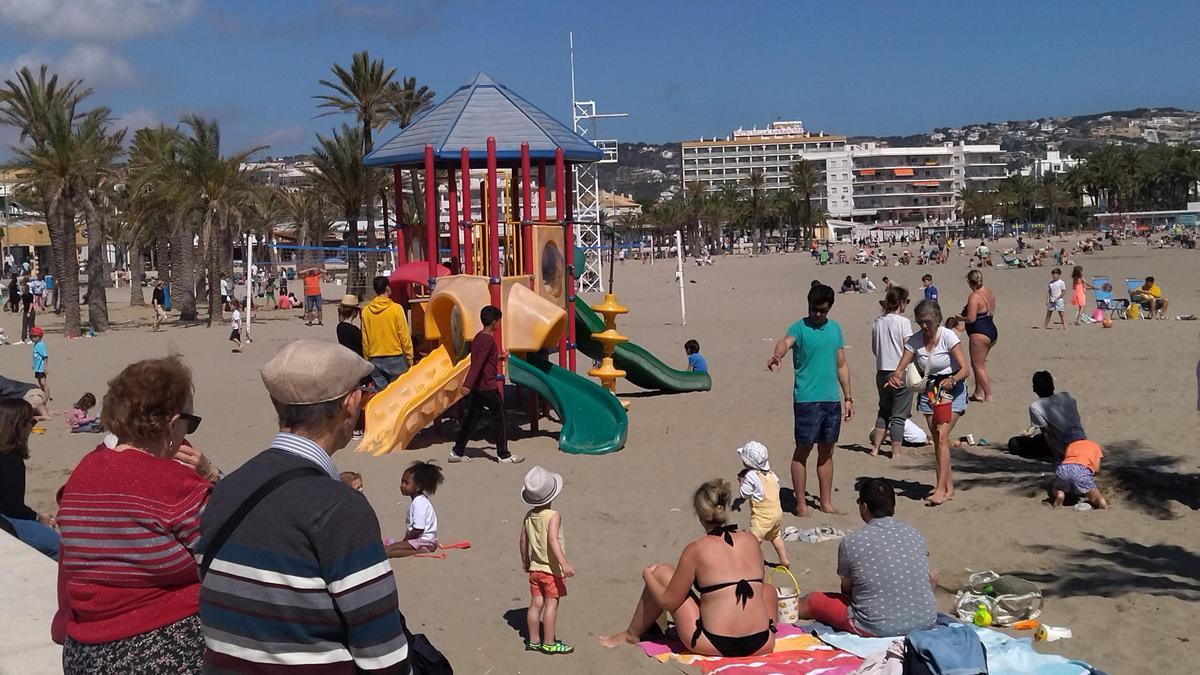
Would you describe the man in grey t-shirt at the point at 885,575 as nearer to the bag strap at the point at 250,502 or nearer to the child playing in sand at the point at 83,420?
the bag strap at the point at 250,502

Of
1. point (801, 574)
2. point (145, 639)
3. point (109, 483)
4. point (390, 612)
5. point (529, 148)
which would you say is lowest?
point (801, 574)

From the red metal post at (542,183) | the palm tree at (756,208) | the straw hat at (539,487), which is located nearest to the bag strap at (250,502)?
the straw hat at (539,487)

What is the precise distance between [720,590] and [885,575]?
860 millimetres

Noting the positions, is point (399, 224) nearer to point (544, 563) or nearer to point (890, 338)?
point (890, 338)

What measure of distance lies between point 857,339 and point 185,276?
20649mm

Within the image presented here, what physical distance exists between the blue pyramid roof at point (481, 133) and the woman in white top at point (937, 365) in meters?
5.21

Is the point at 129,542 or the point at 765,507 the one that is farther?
the point at 765,507

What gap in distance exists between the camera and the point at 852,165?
15138cm

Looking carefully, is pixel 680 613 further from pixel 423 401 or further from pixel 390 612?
pixel 423 401

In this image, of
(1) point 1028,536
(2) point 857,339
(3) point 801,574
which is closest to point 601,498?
(3) point 801,574

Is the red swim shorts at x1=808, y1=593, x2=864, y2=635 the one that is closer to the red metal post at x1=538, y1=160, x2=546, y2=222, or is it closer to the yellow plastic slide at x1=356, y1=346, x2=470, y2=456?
the yellow plastic slide at x1=356, y1=346, x2=470, y2=456

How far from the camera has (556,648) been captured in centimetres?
595

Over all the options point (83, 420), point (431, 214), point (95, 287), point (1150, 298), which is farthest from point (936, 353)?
point (95, 287)

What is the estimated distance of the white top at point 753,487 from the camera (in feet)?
23.6
